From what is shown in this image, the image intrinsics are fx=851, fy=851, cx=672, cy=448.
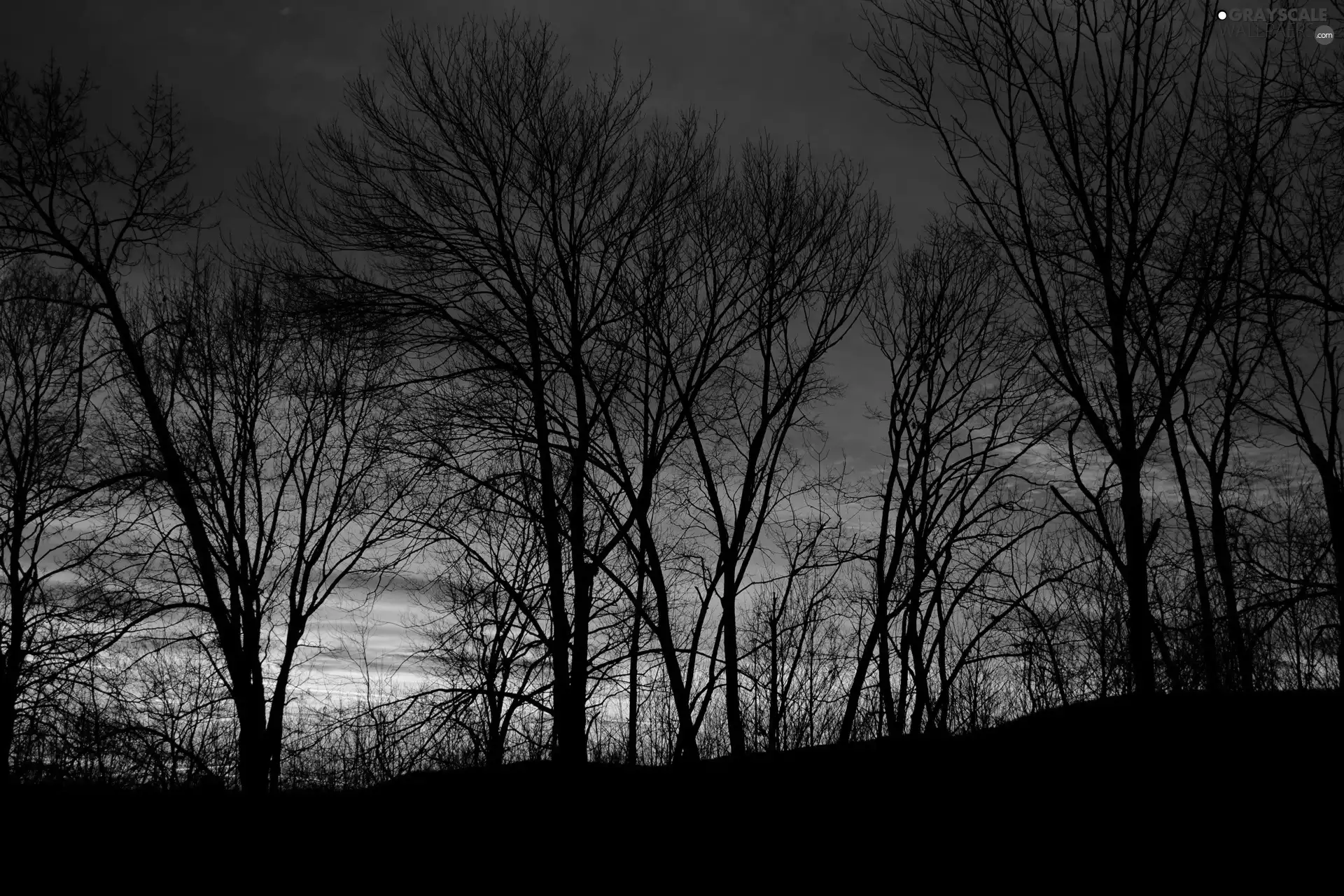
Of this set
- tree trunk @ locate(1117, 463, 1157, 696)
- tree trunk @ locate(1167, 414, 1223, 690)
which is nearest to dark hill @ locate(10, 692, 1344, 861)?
tree trunk @ locate(1117, 463, 1157, 696)

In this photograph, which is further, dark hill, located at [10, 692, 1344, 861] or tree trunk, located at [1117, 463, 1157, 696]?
tree trunk, located at [1117, 463, 1157, 696]

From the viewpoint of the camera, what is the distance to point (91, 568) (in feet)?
48.6

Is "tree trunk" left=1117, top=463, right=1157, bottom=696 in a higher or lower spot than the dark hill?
higher

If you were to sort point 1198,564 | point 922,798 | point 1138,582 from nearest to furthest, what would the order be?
1. point 922,798
2. point 1138,582
3. point 1198,564

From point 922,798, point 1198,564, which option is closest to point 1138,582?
point 922,798

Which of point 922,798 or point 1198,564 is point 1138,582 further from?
point 1198,564

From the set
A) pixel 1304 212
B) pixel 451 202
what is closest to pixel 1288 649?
pixel 1304 212

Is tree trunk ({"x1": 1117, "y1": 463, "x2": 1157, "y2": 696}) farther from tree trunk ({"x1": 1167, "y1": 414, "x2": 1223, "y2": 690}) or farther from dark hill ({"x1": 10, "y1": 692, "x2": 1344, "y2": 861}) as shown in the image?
tree trunk ({"x1": 1167, "y1": 414, "x2": 1223, "y2": 690})

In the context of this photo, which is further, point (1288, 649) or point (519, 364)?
point (1288, 649)

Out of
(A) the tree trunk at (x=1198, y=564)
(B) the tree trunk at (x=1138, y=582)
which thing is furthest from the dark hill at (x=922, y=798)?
(A) the tree trunk at (x=1198, y=564)

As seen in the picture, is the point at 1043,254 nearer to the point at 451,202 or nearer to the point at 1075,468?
the point at 451,202

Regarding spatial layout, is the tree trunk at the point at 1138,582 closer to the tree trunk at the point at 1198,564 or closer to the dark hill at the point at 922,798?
the dark hill at the point at 922,798

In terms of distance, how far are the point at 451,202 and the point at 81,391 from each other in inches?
331

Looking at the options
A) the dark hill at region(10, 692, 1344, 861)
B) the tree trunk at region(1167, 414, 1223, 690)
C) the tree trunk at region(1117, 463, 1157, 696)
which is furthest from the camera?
the tree trunk at region(1167, 414, 1223, 690)
